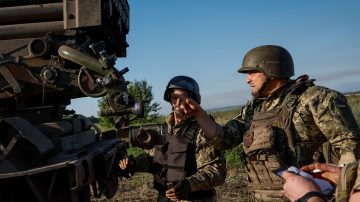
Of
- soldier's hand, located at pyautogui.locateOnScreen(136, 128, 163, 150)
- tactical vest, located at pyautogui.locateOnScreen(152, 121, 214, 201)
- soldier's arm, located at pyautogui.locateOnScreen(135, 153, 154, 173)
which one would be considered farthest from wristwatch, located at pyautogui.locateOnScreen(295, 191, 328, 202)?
soldier's arm, located at pyautogui.locateOnScreen(135, 153, 154, 173)

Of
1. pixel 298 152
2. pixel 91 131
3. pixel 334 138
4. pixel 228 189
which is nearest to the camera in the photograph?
pixel 334 138

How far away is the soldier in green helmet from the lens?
2523 millimetres

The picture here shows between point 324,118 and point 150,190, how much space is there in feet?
17.4

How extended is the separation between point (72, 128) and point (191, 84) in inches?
94.4

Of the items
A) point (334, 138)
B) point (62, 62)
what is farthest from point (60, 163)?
point (334, 138)

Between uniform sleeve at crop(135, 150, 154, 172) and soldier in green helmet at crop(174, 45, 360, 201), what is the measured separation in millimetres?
1288

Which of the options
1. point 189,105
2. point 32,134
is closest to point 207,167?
point 189,105

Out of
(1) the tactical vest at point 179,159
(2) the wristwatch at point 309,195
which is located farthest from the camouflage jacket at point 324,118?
(1) the tactical vest at point 179,159

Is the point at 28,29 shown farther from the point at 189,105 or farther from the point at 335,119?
the point at 335,119

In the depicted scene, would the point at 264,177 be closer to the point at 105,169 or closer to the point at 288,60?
the point at 288,60

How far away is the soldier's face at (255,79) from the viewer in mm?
3246

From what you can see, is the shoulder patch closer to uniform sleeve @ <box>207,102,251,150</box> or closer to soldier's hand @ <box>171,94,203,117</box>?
uniform sleeve @ <box>207,102,251,150</box>

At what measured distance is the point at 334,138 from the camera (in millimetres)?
2531

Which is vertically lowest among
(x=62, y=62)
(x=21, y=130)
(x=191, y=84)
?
(x=21, y=130)
